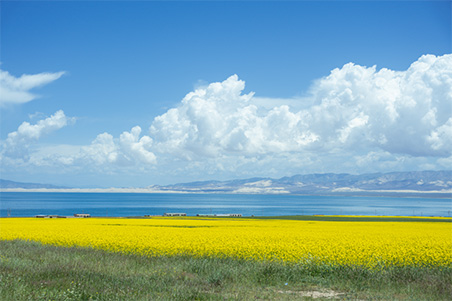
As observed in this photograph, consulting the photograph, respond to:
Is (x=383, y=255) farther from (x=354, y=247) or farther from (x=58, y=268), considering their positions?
(x=58, y=268)

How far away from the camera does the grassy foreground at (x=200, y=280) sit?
36.3 ft

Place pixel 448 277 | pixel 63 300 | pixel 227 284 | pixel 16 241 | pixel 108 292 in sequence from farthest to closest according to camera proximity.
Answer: pixel 16 241, pixel 448 277, pixel 227 284, pixel 108 292, pixel 63 300

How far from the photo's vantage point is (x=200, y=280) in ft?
44.5

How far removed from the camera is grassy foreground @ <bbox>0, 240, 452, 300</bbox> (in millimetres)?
11062

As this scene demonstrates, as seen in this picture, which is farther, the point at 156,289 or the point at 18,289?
the point at 156,289

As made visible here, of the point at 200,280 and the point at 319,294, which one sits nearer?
the point at 319,294

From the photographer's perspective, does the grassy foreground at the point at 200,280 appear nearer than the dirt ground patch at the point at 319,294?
Yes

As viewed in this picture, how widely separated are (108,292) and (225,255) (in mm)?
7815

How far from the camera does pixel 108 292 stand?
1088cm

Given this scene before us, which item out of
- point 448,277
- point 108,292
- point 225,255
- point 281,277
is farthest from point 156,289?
point 448,277

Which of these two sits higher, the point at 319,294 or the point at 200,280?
the point at 200,280

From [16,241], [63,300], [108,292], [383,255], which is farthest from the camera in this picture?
[16,241]

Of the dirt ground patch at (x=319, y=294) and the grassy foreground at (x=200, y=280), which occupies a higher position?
the grassy foreground at (x=200, y=280)

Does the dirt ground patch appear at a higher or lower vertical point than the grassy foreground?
lower
